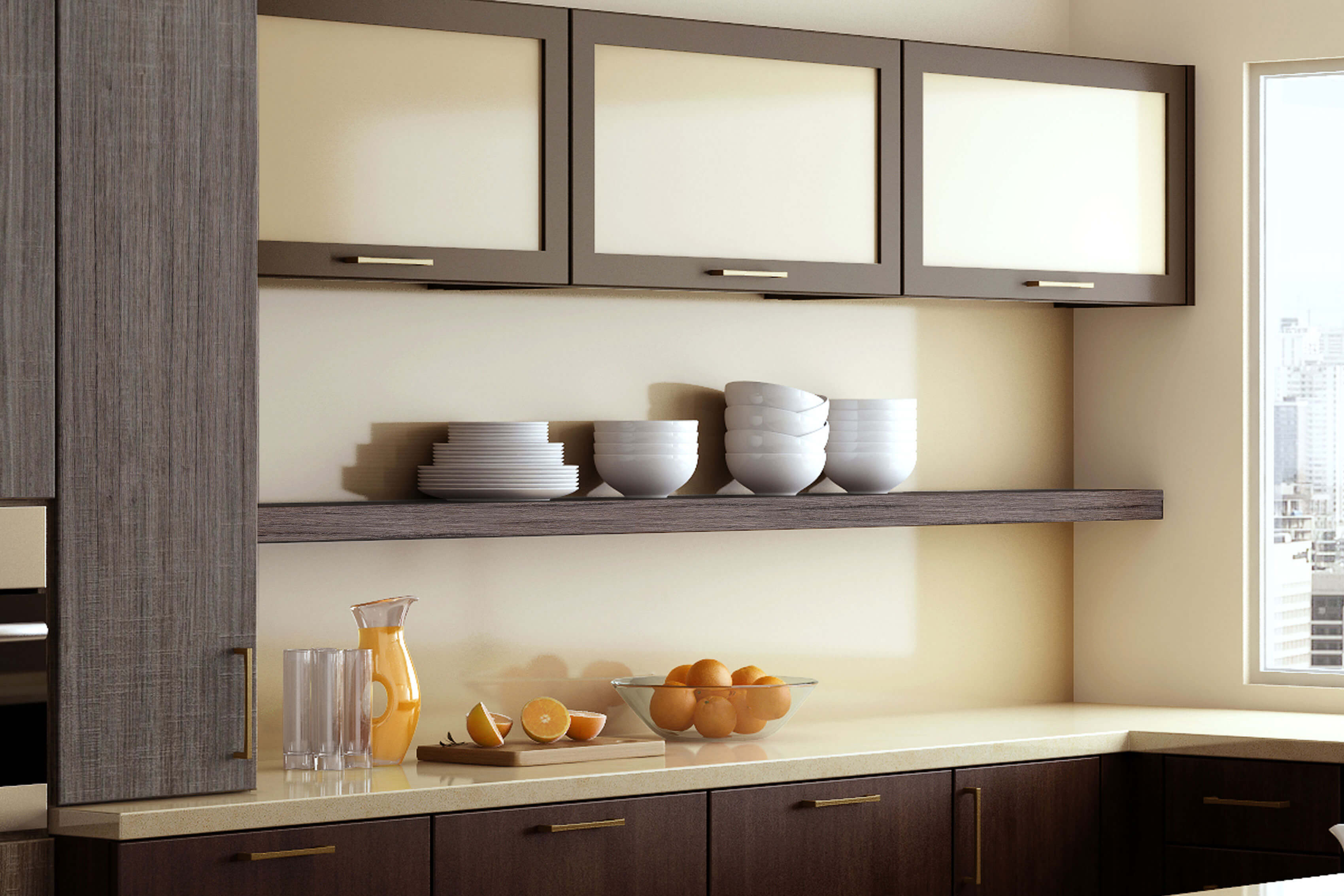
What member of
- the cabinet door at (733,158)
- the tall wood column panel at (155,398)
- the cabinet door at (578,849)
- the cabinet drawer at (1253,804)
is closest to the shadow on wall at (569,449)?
the cabinet door at (733,158)

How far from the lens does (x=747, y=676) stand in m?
3.33

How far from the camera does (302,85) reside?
9.58 ft

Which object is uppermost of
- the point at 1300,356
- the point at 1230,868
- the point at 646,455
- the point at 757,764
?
the point at 1300,356

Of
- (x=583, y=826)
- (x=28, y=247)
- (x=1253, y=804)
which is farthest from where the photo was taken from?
(x=1253, y=804)

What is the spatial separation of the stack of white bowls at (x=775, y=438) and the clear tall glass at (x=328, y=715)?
977 mm

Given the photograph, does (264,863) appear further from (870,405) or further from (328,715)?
(870,405)

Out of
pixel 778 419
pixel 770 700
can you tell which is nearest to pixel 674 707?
pixel 770 700

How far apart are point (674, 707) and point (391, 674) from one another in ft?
1.95

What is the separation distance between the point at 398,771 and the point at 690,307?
1.22 metres

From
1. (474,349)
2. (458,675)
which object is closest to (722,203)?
(474,349)

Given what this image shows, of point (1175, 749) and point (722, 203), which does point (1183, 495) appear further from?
point (722, 203)

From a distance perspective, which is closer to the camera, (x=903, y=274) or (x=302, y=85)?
(x=302, y=85)

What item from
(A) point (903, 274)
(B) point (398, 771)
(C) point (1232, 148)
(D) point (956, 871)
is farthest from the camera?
(C) point (1232, 148)

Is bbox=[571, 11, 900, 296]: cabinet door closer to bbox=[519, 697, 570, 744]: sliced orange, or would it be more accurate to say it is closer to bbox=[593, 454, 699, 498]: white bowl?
bbox=[593, 454, 699, 498]: white bowl
